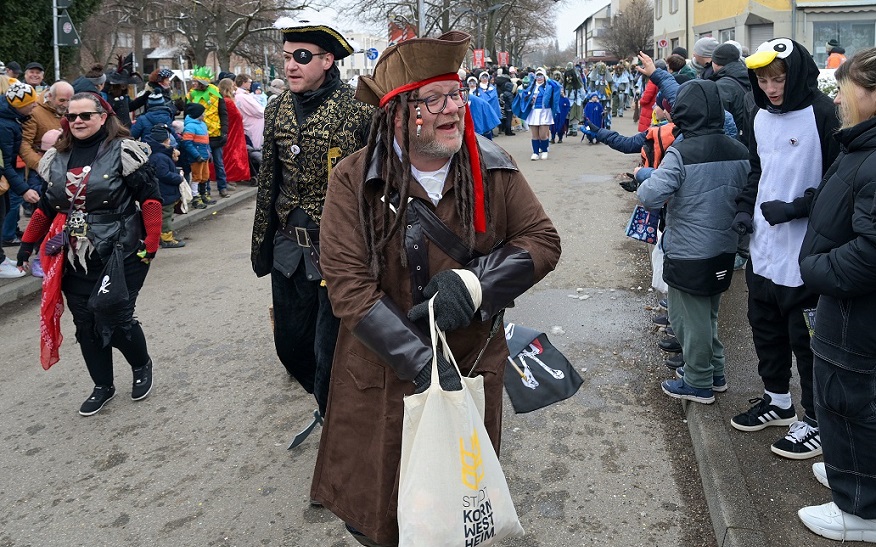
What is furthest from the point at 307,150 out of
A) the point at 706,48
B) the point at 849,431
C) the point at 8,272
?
the point at 706,48

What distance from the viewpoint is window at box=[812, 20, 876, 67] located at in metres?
27.5

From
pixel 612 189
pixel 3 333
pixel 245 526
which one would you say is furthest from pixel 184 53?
pixel 245 526

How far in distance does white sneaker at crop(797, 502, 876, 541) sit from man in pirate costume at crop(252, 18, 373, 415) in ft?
7.19

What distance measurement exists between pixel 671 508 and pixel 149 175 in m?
3.50

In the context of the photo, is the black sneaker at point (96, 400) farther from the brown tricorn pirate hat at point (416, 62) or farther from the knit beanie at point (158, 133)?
the knit beanie at point (158, 133)

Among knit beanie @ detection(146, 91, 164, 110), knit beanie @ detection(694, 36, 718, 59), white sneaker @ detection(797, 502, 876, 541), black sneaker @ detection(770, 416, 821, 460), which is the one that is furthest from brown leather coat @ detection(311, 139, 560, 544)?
knit beanie @ detection(146, 91, 164, 110)

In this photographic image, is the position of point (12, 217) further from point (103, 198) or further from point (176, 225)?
point (103, 198)

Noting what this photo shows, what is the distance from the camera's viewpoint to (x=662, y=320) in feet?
19.9

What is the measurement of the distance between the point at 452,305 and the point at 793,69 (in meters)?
2.24

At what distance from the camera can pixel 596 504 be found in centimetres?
368

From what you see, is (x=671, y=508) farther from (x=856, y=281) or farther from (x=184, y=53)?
(x=184, y=53)

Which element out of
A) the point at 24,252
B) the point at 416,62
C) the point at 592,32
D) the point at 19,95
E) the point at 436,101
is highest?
the point at 592,32

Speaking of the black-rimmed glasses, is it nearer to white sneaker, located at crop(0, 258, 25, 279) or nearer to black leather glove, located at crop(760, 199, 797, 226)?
black leather glove, located at crop(760, 199, 797, 226)

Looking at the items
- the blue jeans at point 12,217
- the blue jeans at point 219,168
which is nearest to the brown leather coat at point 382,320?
the blue jeans at point 12,217
